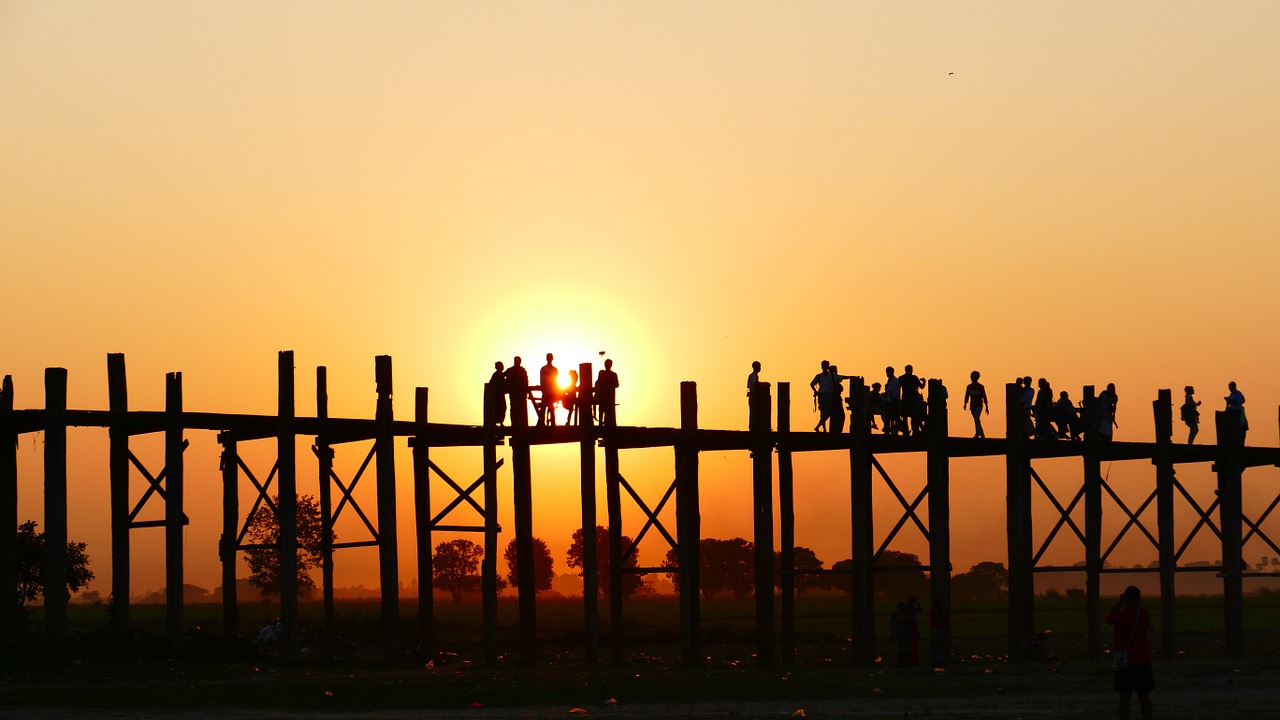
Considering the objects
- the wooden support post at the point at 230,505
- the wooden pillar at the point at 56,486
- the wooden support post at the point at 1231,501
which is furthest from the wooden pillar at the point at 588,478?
the wooden support post at the point at 1231,501

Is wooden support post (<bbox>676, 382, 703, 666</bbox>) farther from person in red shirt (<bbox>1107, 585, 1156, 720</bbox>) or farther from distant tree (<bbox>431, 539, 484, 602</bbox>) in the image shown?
distant tree (<bbox>431, 539, 484, 602</bbox>)

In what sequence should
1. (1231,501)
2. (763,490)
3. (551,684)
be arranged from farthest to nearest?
(1231,501), (763,490), (551,684)

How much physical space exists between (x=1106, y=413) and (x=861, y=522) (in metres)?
6.25

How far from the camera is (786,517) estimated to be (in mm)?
29766

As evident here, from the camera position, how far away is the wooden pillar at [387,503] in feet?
92.6

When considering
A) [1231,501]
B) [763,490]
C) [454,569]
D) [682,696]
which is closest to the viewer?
[682,696]

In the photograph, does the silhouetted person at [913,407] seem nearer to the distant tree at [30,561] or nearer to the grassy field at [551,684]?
the grassy field at [551,684]

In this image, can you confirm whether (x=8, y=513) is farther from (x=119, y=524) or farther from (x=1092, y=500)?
(x=1092, y=500)

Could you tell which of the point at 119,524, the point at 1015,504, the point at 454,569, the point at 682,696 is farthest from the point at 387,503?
the point at 454,569

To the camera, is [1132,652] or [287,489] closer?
[1132,652]

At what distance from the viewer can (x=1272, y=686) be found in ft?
77.5

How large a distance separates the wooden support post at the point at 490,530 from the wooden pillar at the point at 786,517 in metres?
4.46

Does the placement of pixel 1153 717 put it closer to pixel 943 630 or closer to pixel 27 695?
pixel 943 630

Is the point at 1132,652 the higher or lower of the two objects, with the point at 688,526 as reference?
lower
